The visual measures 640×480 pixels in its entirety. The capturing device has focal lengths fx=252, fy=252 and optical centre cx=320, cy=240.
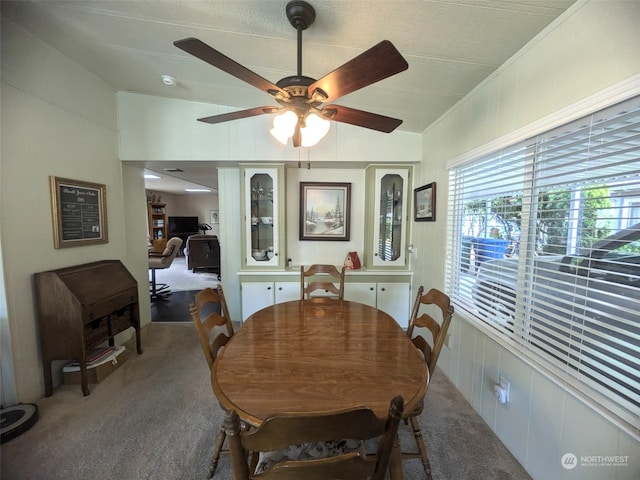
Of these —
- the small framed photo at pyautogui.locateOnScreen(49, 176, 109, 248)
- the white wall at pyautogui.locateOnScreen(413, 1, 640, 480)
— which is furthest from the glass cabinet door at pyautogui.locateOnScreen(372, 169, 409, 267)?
the small framed photo at pyautogui.locateOnScreen(49, 176, 109, 248)

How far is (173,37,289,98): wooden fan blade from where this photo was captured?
0.96 metres

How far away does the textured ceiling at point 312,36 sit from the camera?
4.15ft

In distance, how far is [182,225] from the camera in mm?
8750

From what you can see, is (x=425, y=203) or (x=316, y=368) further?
(x=425, y=203)

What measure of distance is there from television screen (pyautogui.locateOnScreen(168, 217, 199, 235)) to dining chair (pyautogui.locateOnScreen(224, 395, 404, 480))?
930cm

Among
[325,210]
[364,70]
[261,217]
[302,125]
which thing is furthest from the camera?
[325,210]

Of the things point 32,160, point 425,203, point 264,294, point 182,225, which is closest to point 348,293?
point 264,294

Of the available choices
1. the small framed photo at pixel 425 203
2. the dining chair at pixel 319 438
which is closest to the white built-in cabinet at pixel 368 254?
the small framed photo at pixel 425 203

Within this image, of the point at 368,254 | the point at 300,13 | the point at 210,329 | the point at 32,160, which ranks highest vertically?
the point at 300,13

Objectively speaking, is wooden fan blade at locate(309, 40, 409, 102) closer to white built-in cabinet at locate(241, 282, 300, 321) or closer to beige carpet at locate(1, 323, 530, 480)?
beige carpet at locate(1, 323, 530, 480)

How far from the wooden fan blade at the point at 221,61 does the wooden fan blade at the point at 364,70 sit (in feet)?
0.70

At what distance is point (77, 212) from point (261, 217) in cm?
169

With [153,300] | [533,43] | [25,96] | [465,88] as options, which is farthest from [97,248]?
[533,43]

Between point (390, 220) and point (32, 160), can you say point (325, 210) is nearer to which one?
point (390, 220)
